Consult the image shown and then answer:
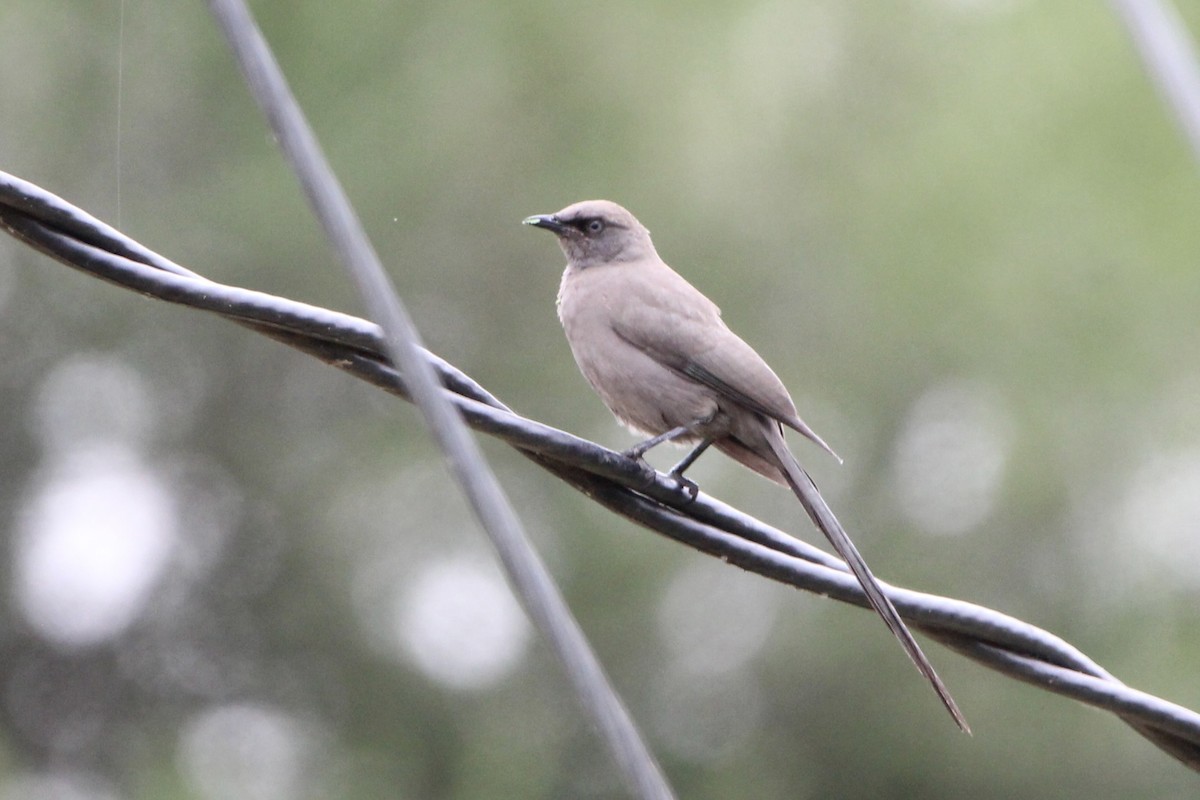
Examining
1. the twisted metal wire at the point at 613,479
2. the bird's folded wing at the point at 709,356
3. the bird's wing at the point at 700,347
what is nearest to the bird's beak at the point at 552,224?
the bird's wing at the point at 700,347

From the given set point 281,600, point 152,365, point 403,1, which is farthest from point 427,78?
point 281,600

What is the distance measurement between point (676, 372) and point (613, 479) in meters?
1.51

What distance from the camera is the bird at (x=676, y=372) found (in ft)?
15.5

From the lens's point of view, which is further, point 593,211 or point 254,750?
point 254,750

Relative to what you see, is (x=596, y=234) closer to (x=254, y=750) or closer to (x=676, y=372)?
(x=676, y=372)

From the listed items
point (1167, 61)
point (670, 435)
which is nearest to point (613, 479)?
point (670, 435)

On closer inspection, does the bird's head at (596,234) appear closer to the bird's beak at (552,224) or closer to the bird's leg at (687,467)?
the bird's beak at (552,224)

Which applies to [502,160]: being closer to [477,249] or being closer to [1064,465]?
[477,249]

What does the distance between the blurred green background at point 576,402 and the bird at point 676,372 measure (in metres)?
5.73

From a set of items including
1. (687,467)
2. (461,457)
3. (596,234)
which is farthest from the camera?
(596,234)

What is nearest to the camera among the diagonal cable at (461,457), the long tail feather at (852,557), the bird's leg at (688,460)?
the diagonal cable at (461,457)

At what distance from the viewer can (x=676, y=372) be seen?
16.2ft

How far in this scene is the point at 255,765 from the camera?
1245cm

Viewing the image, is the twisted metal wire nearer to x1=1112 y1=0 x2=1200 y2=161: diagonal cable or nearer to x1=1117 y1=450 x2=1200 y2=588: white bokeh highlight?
x1=1112 y1=0 x2=1200 y2=161: diagonal cable
